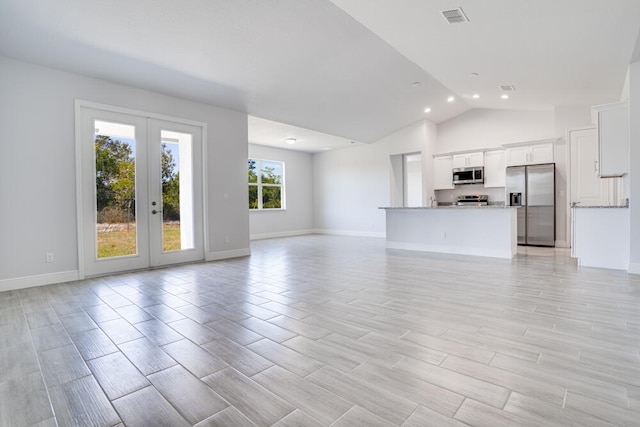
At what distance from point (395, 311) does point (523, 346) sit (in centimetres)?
101

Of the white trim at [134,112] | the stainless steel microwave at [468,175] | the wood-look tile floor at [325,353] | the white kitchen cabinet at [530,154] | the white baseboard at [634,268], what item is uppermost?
the white trim at [134,112]

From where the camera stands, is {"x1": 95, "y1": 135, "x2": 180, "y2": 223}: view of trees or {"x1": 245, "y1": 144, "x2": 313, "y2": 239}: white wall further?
{"x1": 245, "y1": 144, "x2": 313, "y2": 239}: white wall

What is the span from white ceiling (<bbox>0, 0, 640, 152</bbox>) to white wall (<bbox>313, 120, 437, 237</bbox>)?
7.80 feet

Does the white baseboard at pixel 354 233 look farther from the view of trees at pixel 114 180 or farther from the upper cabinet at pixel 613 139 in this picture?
the view of trees at pixel 114 180

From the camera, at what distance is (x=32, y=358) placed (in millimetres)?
2123

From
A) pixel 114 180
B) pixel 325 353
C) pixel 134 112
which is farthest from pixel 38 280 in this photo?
pixel 325 353

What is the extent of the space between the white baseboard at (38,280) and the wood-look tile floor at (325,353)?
21cm

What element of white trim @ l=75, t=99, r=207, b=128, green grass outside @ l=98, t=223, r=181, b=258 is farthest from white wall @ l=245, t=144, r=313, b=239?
green grass outside @ l=98, t=223, r=181, b=258

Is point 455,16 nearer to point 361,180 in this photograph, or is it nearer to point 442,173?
point 442,173

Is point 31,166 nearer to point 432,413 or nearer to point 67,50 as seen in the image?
point 67,50

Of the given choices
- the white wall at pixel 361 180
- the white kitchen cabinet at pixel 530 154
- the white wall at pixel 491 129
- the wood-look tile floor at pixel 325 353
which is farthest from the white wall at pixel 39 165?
the white kitchen cabinet at pixel 530 154

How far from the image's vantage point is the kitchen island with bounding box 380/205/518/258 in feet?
19.0

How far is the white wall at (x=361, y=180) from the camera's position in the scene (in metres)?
8.73

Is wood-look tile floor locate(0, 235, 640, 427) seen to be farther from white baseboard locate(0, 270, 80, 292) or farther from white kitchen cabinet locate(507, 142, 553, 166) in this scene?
white kitchen cabinet locate(507, 142, 553, 166)
